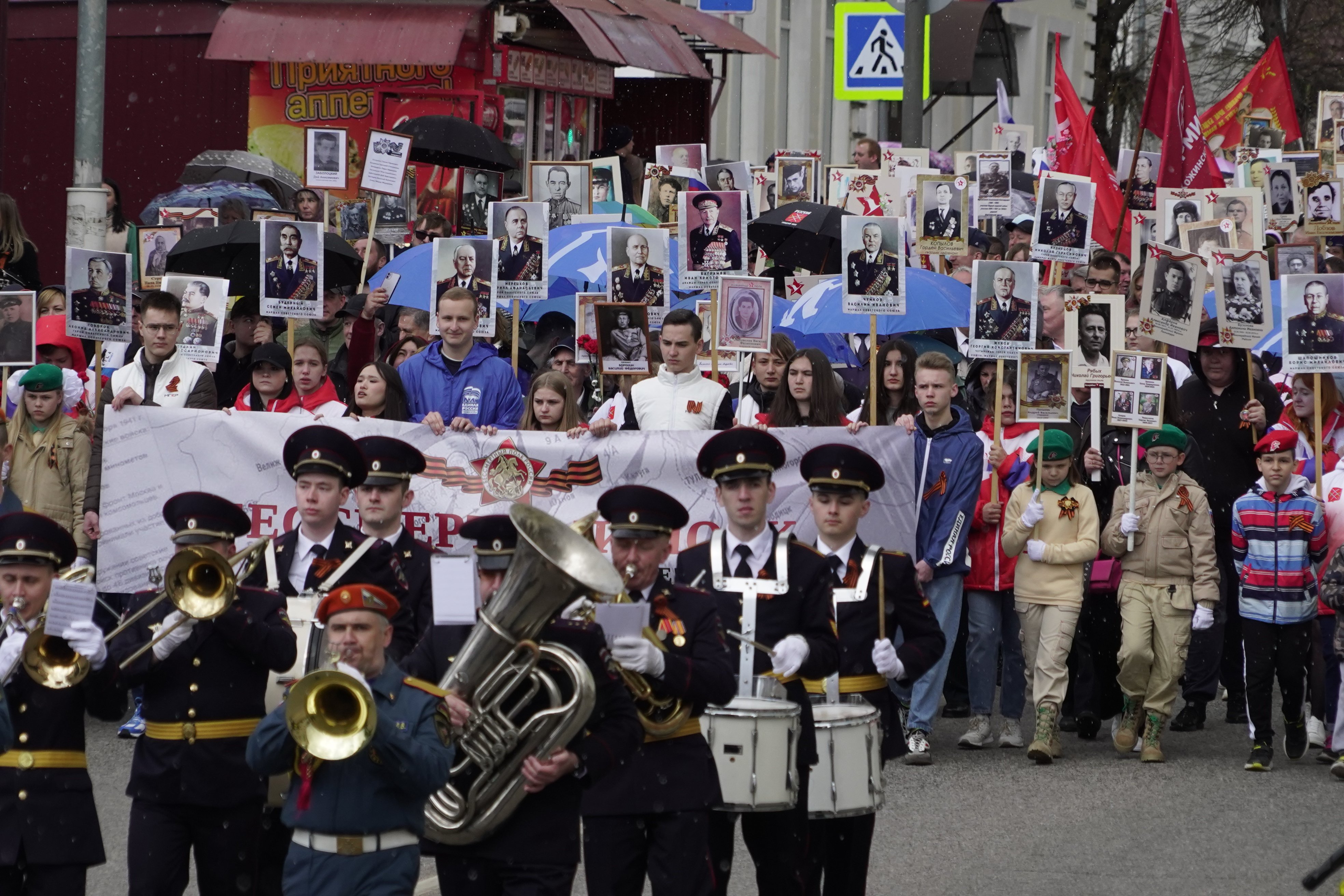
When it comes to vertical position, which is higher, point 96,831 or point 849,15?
point 849,15

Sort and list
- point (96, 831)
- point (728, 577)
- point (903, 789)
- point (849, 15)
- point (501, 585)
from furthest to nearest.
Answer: point (849, 15)
point (903, 789)
point (728, 577)
point (96, 831)
point (501, 585)

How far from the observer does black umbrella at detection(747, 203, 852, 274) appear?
15219 mm

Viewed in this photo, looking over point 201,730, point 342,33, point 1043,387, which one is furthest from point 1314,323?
point 342,33

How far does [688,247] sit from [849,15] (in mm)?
5973

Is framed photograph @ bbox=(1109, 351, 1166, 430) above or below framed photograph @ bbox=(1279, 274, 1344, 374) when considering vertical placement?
below

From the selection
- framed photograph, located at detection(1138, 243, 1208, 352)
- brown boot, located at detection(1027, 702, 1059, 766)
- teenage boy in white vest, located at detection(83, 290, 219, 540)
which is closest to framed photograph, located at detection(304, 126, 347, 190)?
teenage boy in white vest, located at detection(83, 290, 219, 540)

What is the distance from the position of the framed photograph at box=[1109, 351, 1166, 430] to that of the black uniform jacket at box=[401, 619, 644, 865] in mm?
5578

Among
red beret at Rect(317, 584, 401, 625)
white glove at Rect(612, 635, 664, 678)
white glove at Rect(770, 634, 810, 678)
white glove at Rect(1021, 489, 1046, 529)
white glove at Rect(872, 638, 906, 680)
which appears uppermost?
white glove at Rect(1021, 489, 1046, 529)

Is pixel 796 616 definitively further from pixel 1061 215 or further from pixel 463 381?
pixel 1061 215

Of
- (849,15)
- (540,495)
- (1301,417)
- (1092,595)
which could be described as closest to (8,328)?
(540,495)

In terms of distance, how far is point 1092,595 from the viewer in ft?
36.9

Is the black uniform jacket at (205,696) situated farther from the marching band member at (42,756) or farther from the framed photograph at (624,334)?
the framed photograph at (624,334)

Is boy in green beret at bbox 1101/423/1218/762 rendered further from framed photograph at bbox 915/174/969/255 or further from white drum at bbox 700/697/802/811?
white drum at bbox 700/697/802/811

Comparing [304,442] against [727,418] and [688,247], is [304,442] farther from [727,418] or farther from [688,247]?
[688,247]
